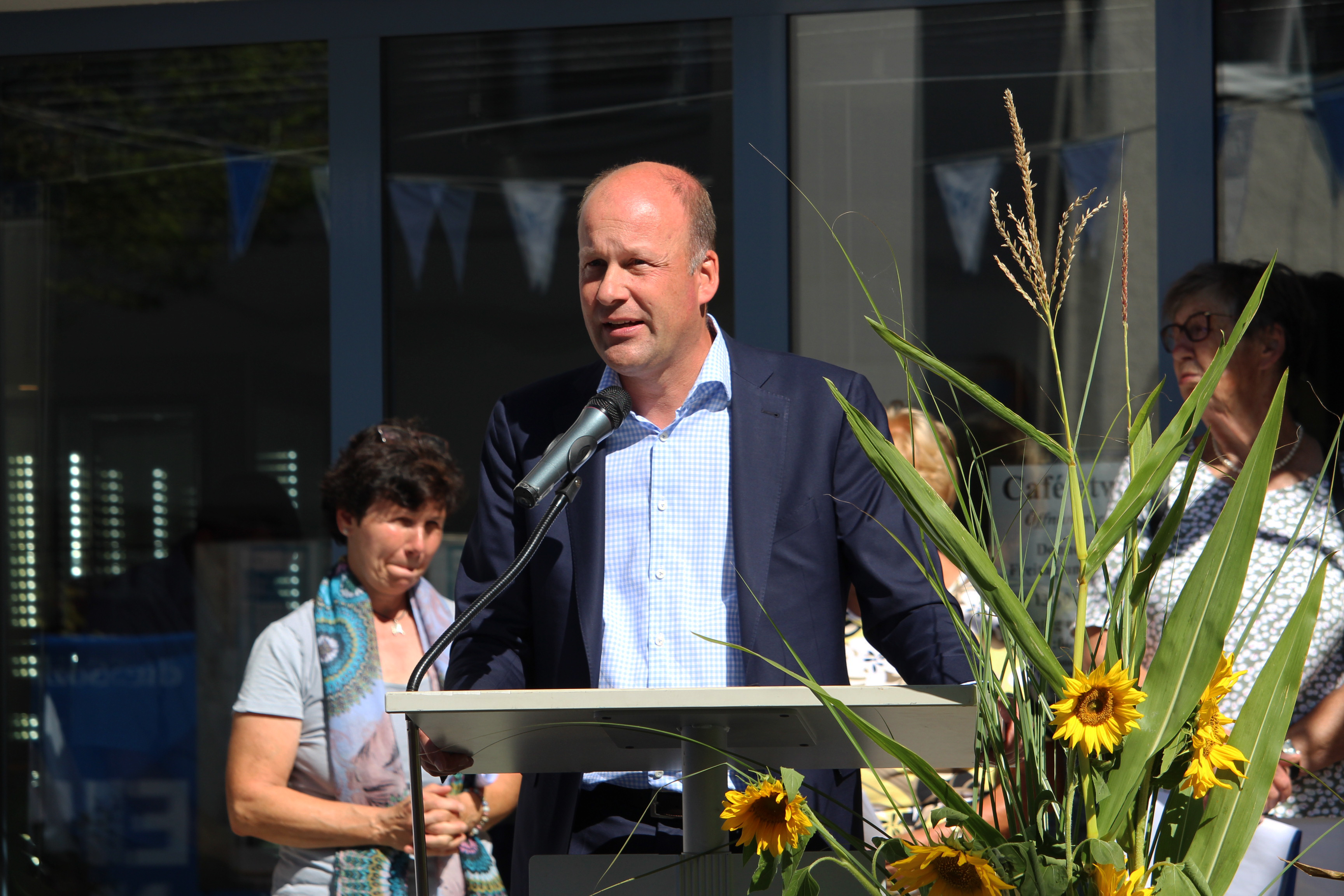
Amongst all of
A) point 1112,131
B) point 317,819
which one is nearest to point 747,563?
point 317,819

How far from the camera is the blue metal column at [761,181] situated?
3855mm

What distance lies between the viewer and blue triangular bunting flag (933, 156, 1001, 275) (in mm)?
3980

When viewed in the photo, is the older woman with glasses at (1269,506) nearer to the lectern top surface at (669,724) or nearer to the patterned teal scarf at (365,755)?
the lectern top surface at (669,724)

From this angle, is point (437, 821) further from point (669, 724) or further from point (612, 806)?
point (669, 724)

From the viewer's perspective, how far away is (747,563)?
2.08 metres

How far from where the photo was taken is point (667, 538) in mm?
2158

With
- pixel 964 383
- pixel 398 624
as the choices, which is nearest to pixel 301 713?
pixel 398 624

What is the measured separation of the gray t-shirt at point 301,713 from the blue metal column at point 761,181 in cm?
154

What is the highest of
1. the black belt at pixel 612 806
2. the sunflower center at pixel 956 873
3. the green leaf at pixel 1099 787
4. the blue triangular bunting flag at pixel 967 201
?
the blue triangular bunting flag at pixel 967 201

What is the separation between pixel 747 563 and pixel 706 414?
311mm

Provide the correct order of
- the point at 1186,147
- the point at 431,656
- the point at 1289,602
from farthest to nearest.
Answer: the point at 1186,147
the point at 1289,602
the point at 431,656

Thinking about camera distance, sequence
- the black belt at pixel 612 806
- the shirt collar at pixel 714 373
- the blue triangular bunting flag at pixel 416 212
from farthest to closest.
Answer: the blue triangular bunting flag at pixel 416 212 → the shirt collar at pixel 714 373 → the black belt at pixel 612 806

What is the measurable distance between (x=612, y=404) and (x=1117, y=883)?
0.94 m

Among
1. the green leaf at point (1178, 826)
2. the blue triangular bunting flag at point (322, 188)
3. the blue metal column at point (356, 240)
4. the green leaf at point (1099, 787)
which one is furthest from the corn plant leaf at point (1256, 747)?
the blue triangular bunting flag at point (322, 188)
